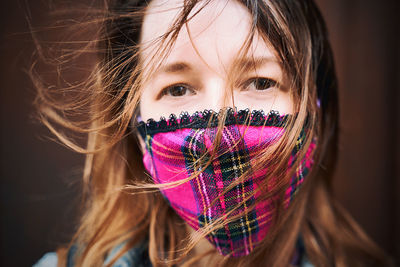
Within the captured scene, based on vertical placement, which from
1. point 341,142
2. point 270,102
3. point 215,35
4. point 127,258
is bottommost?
point 127,258

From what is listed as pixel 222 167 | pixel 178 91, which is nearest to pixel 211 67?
pixel 178 91

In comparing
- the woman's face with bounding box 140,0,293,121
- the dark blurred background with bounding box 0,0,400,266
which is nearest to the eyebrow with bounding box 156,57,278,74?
the woman's face with bounding box 140,0,293,121

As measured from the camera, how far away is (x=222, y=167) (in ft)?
2.19

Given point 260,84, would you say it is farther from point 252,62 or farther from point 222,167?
point 222,167

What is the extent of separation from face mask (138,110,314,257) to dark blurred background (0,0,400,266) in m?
0.60

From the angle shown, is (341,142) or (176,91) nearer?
(176,91)

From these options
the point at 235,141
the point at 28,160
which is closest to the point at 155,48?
the point at 235,141

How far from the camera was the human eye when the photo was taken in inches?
29.0

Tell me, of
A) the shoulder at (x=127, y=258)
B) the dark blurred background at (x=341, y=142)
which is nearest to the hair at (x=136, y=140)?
the shoulder at (x=127, y=258)

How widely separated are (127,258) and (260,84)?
2.24 ft

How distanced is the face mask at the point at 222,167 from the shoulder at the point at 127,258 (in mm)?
284

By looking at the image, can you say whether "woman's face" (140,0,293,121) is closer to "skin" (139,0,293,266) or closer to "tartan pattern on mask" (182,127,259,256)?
"skin" (139,0,293,266)

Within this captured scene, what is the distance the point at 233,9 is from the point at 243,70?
156 mm

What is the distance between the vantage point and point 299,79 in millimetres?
769
